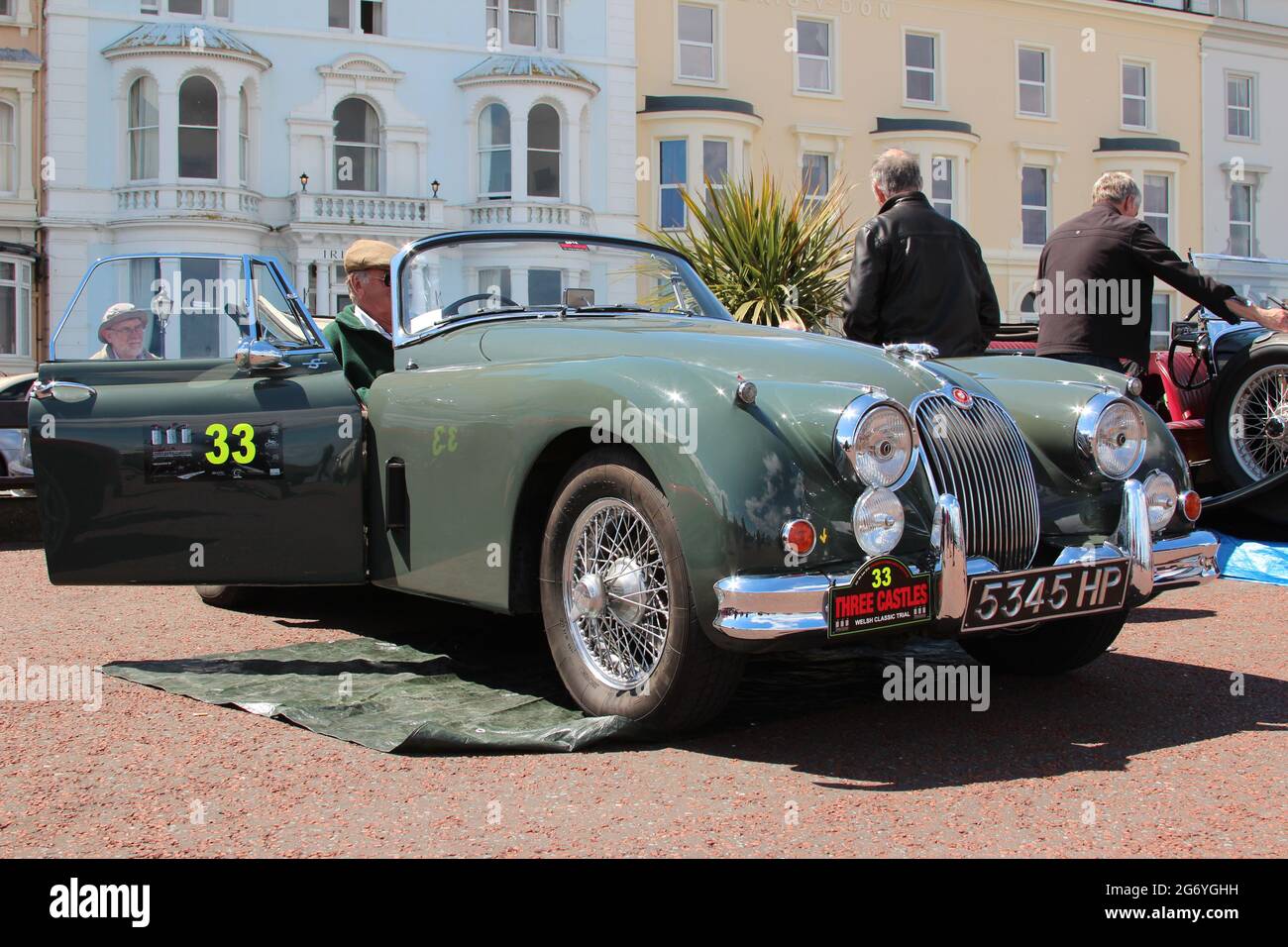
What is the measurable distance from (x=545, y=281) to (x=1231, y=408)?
4.17 metres

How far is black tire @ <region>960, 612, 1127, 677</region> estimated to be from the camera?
4.73m

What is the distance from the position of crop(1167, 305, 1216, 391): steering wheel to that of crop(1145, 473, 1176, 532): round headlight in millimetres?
3942

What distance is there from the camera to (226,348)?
5.77 metres

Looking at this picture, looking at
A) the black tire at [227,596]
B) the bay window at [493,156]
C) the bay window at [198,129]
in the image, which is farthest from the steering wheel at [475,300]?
the bay window at [493,156]

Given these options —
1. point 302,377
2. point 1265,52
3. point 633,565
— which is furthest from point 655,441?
point 1265,52

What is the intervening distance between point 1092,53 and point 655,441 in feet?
106

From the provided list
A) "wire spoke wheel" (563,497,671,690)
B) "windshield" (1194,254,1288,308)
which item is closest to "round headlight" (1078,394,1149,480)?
"wire spoke wheel" (563,497,671,690)

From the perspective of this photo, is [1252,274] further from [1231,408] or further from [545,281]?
[545,281]

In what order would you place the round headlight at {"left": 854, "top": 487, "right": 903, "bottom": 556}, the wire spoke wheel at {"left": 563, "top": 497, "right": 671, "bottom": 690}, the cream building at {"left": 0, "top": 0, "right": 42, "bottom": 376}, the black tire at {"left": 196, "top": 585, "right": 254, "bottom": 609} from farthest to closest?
1. the cream building at {"left": 0, "top": 0, "right": 42, "bottom": 376}
2. the black tire at {"left": 196, "top": 585, "right": 254, "bottom": 609}
3. the wire spoke wheel at {"left": 563, "top": 497, "right": 671, "bottom": 690}
4. the round headlight at {"left": 854, "top": 487, "right": 903, "bottom": 556}

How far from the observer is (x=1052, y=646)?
16.1 ft
